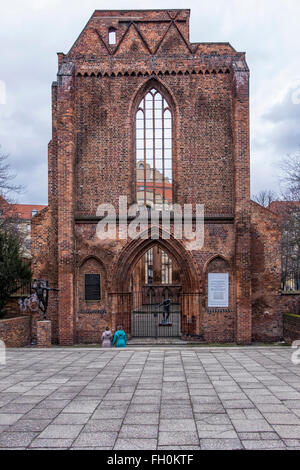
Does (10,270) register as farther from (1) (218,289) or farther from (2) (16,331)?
(1) (218,289)

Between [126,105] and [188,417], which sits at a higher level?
[126,105]

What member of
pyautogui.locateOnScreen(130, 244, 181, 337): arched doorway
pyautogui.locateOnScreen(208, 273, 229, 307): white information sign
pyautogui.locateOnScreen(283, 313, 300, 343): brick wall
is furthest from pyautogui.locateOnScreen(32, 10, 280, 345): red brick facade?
pyautogui.locateOnScreen(130, 244, 181, 337): arched doorway

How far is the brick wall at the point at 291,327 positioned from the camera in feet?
47.2

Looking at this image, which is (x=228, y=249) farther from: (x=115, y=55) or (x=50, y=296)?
(x=115, y=55)

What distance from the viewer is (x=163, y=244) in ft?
54.3

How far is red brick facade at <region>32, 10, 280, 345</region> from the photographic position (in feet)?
52.7

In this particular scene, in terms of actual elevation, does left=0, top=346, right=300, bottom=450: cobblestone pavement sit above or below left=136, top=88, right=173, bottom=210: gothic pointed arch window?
below

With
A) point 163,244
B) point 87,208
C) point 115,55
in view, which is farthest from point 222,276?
point 115,55

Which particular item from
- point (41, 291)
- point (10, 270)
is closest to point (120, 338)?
point (41, 291)

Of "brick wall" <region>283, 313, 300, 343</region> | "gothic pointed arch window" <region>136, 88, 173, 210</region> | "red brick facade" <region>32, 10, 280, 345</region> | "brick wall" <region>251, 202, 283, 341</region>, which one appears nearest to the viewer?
"brick wall" <region>283, 313, 300, 343</region>

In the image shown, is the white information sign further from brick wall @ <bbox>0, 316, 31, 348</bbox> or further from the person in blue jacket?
brick wall @ <bbox>0, 316, 31, 348</bbox>

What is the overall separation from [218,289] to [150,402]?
30.1ft

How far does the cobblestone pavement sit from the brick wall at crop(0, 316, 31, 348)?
2310 millimetres

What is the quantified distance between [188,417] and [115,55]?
14.0m
